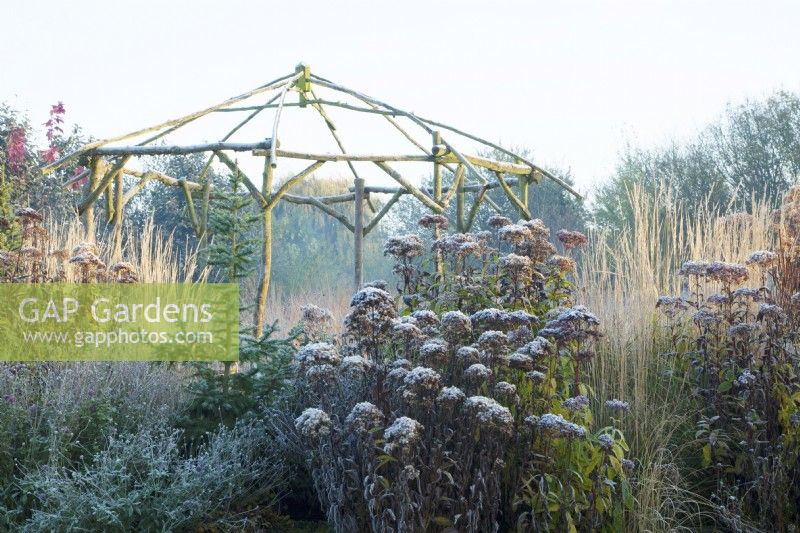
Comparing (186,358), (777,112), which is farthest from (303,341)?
(777,112)

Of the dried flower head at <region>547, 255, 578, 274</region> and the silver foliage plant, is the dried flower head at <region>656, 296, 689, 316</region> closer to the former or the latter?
the dried flower head at <region>547, 255, 578, 274</region>

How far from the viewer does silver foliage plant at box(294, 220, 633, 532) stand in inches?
122

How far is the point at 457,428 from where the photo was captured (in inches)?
132

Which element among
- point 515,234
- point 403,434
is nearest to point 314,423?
point 403,434

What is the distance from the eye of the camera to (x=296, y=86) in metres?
6.76

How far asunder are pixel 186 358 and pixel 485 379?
6.72ft

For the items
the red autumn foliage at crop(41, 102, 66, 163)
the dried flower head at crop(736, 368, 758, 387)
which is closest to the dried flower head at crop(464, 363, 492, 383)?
the dried flower head at crop(736, 368, 758, 387)

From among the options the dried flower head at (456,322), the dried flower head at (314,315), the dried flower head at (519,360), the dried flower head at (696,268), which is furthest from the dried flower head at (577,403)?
the dried flower head at (314,315)

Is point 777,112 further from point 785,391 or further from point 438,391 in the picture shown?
point 438,391

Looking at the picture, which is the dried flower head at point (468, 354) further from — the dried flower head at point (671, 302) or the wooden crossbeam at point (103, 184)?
the wooden crossbeam at point (103, 184)

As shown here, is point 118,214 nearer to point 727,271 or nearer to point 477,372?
point 477,372

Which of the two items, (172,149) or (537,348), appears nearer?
(537,348)

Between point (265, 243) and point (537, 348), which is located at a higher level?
point (265, 243)

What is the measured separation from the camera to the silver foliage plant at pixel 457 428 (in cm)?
310
